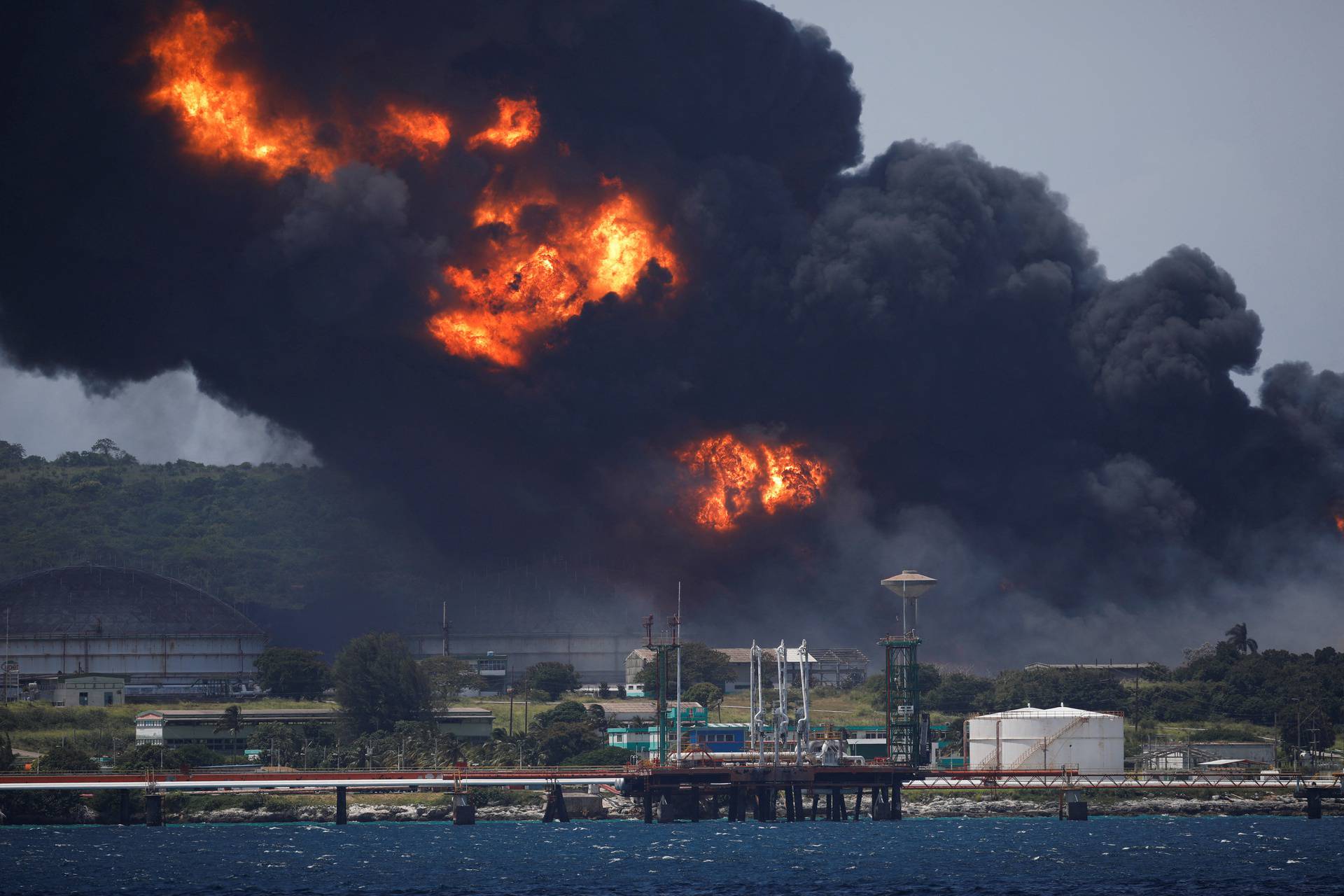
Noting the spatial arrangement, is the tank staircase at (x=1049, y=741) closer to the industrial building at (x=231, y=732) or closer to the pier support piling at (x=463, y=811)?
the pier support piling at (x=463, y=811)

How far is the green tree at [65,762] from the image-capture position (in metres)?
158

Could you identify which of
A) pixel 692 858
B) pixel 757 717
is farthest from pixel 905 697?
pixel 692 858

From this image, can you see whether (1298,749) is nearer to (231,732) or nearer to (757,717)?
(757,717)

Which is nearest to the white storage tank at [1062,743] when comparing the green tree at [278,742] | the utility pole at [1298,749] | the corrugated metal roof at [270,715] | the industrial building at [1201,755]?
the industrial building at [1201,755]

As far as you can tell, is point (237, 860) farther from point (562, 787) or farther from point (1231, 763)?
point (1231, 763)

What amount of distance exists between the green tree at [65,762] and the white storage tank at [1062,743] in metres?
73.9

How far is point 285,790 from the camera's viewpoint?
16000 cm

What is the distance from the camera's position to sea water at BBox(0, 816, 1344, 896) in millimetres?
108000

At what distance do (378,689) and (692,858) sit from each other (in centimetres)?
6947

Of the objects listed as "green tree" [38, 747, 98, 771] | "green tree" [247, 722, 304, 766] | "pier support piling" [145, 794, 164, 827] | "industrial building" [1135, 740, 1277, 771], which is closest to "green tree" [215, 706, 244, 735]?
"green tree" [247, 722, 304, 766]

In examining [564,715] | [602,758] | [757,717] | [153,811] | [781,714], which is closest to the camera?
[153,811]

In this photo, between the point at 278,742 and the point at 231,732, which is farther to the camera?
the point at 231,732

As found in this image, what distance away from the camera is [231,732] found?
7303 inches

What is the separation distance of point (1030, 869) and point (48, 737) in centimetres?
10357
